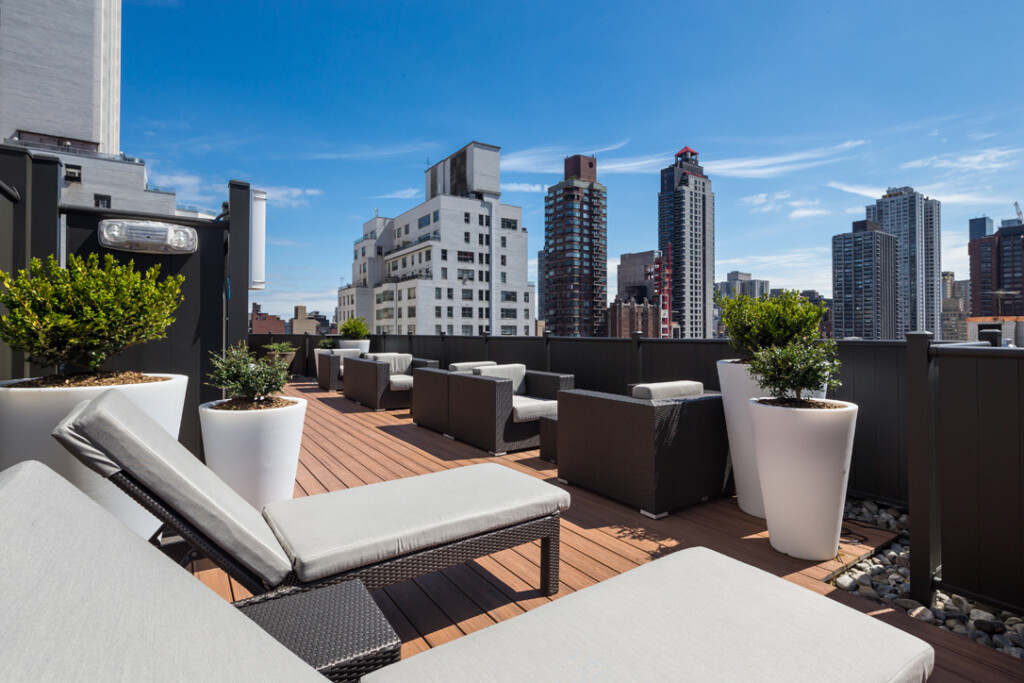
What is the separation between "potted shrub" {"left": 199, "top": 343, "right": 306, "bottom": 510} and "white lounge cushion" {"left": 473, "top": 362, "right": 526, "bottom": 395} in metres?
3.10

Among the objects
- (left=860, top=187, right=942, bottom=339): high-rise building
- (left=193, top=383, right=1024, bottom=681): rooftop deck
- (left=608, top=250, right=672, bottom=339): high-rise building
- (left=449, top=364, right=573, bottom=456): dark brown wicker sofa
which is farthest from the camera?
(left=608, top=250, right=672, bottom=339): high-rise building

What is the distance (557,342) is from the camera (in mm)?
7258

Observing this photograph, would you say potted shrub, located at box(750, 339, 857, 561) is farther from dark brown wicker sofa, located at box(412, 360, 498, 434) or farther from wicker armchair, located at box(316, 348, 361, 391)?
wicker armchair, located at box(316, 348, 361, 391)

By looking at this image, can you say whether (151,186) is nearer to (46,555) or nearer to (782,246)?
(46,555)

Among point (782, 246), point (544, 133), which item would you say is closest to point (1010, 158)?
point (782, 246)

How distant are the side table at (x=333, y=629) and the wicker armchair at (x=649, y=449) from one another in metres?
2.22

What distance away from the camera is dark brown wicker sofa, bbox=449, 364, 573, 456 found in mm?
4750

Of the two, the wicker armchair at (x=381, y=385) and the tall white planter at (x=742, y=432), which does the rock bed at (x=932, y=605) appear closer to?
the tall white planter at (x=742, y=432)

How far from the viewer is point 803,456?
2557 mm

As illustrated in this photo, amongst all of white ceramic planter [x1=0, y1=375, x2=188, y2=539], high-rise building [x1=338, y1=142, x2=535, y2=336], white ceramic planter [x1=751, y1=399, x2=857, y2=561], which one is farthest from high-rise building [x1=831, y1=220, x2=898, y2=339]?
white ceramic planter [x1=0, y1=375, x2=188, y2=539]

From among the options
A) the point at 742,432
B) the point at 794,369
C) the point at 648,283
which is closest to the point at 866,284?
Answer: the point at 648,283

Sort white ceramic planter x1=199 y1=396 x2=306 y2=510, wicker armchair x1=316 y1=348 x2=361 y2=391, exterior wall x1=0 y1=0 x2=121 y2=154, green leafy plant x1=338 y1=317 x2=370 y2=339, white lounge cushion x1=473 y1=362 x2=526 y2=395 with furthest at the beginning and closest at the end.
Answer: exterior wall x1=0 y1=0 x2=121 y2=154, green leafy plant x1=338 y1=317 x2=370 y2=339, wicker armchair x1=316 y1=348 x2=361 y2=391, white lounge cushion x1=473 y1=362 x2=526 y2=395, white ceramic planter x1=199 y1=396 x2=306 y2=510

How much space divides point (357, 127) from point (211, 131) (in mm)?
9773

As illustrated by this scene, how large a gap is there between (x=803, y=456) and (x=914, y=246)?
5395cm
